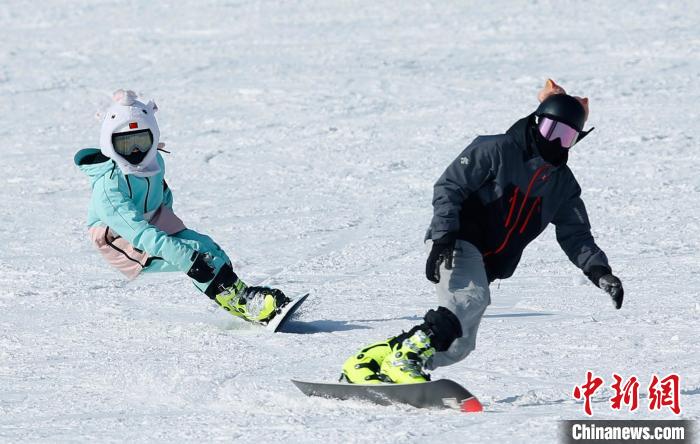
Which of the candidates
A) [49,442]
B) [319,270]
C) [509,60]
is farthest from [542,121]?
[509,60]

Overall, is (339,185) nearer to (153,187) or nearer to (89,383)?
(153,187)

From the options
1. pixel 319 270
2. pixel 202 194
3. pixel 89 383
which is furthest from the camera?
pixel 202 194

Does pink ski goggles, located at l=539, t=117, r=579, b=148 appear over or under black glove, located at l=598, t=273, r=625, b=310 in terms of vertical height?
over

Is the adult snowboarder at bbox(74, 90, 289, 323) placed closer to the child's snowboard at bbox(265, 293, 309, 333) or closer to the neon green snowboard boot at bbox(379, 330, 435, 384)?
the child's snowboard at bbox(265, 293, 309, 333)

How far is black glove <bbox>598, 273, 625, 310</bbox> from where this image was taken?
5.01 m

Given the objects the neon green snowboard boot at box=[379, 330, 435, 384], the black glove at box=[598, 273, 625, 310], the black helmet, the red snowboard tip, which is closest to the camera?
the red snowboard tip

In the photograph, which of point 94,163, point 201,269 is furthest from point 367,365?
point 94,163

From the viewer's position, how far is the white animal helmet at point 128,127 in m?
6.55

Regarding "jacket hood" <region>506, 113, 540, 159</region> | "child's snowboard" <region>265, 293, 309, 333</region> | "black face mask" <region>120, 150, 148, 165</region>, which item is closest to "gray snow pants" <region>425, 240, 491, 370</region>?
"jacket hood" <region>506, 113, 540, 159</region>

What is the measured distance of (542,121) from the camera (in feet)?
16.1

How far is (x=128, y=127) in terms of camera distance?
21.6 ft

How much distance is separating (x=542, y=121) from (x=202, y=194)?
6836 mm

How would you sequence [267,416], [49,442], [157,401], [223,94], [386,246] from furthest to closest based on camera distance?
1. [223,94]
2. [386,246]
3. [157,401]
4. [267,416]
5. [49,442]

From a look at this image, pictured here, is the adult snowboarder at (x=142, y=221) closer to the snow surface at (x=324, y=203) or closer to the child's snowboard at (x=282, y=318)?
the child's snowboard at (x=282, y=318)
